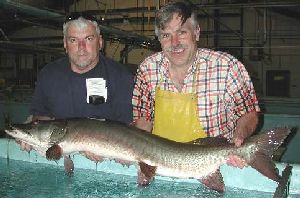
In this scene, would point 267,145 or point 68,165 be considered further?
point 68,165

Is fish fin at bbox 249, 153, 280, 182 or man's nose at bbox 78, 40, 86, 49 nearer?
fish fin at bbox 249, 153, 280, 182

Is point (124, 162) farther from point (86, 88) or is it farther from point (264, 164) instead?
point (264, 164)

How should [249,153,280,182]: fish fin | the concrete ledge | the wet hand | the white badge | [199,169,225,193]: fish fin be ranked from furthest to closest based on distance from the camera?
the white badge
the concrete ledge
[199,169,225,193]: fish fin
the wet hand
[249,153,280,182]: fish fin

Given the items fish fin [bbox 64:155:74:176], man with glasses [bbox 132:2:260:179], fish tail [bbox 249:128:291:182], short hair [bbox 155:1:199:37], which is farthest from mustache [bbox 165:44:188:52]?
fish fin [bbox 64:155:74:176]

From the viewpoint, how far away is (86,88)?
3.77m

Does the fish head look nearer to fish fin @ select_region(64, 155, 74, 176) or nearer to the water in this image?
fish fin @ select_region(64, 155, 74, 176)

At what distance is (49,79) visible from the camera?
3889 millimetres

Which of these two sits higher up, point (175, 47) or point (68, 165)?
point (175, 47)

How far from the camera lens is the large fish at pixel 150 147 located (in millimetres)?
2732

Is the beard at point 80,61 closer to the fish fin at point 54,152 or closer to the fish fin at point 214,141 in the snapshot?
the fish fin at point 54,152

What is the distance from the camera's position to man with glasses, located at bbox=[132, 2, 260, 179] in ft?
10.3

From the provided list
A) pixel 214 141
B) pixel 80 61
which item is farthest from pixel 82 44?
pixel 214 141

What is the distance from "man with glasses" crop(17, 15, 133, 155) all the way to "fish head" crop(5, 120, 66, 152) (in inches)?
19.7

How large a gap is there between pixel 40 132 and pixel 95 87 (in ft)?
2.32
